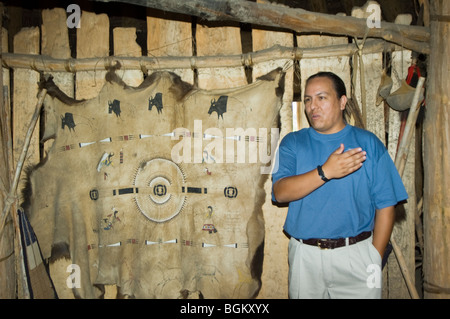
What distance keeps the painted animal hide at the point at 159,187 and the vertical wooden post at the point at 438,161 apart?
3.54 ft

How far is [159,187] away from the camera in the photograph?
266 cm

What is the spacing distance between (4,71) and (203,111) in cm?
173

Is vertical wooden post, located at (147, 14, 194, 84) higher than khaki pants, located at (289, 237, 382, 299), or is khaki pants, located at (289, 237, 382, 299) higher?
vertical wooden post, located at (147, 14, 194, 84)

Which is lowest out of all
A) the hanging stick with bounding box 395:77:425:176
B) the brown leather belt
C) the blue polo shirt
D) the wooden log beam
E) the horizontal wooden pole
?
the brown leather belt

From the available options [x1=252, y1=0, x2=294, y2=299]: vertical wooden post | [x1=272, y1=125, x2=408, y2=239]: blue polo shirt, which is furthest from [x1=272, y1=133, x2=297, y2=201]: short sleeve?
[x1=252, y1=0, x2=294, y2=299]: vertical wooden post

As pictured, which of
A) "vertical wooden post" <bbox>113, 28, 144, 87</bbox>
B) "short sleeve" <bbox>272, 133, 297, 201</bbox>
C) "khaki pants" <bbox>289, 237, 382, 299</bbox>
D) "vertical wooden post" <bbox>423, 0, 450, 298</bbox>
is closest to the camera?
"khaki pants" <bbox>289, 237, 382, 299</bbox>

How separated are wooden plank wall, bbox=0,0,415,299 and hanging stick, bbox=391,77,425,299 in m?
0.14

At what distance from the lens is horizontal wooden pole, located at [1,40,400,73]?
8.42 feet

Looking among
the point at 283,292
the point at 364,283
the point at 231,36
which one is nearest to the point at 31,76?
the point at 231,36

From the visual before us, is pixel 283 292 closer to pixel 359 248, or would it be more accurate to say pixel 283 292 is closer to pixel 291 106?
pixel 359 248

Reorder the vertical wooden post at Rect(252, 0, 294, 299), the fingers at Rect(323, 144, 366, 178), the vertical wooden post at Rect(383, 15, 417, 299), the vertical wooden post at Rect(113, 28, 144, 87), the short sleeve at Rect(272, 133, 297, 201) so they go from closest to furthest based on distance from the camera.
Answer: the fingers at Rect(323, 144, 366, 178)
the short sleeve at Rect(272, 133, 297, 201)
the vertical wooden post at Rect(383, 15, 417, 299)
the vertical wooden post at Rect(252, 0, 294, 299)
the vertical wooden post at Rect(113, 28, 144, 87)

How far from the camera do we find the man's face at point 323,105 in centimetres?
214

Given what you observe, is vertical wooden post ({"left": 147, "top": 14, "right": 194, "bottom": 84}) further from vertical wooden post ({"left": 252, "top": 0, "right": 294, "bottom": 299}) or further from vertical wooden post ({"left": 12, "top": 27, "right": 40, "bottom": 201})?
vertical wooden post ({"left": 12, "top": 27, "right": 40, "bottom": 201})

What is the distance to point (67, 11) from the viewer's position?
290 centimetres
